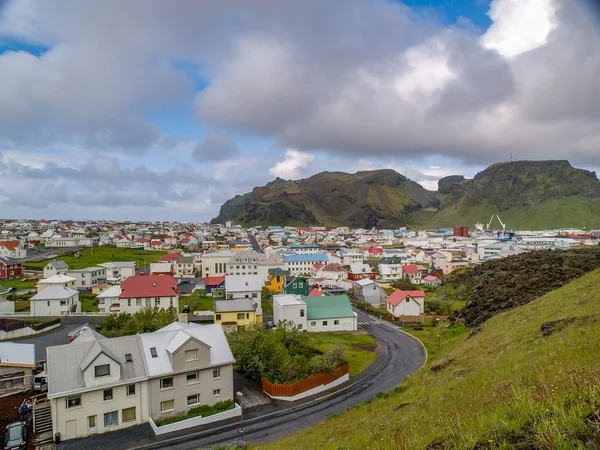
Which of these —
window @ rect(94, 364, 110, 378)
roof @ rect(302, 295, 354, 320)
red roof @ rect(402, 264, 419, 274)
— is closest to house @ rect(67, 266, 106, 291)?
roof @ rect(302, 295, 354, 320)

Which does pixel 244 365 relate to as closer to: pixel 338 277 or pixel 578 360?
pixel 578 360

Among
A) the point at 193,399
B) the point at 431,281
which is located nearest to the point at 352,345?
the point at 193,399

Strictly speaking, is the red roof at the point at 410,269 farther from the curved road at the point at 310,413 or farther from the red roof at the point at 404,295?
the curved road at the point at 310,413

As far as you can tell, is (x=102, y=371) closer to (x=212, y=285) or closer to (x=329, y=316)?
(x=329, y=316)

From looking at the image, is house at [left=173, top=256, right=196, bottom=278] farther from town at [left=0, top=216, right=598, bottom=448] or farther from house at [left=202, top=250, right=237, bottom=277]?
town at [left=0, top=216, right=598, bottom=448]

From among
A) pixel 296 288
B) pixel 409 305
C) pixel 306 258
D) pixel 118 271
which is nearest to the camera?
pixel 409 305

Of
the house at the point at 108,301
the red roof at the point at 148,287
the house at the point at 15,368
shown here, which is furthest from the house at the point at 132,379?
the house at the point at 108,301
